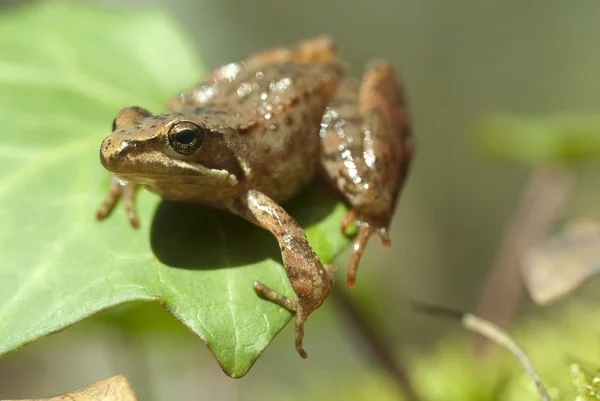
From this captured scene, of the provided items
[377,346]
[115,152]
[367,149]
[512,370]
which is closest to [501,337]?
[377,346]

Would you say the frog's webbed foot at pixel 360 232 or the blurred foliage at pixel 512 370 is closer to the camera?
the blurred foliage at pixel 512 370

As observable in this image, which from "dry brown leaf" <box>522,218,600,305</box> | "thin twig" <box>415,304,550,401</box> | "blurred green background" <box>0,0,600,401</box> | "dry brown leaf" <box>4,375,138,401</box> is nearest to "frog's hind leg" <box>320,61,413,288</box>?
"thin twig" <box>415,304,550,401</box>

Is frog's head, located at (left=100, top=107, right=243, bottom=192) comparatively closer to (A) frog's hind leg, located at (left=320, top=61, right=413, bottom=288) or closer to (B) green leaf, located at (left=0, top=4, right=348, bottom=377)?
(B) green leaf, located at (left=0, top=4, right=348, bottom=377)

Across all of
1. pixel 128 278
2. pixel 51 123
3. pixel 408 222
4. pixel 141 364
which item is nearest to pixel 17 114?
pixel 51 123

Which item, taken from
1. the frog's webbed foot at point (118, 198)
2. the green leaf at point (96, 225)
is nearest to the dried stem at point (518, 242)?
the green leaf at point (96, 225)

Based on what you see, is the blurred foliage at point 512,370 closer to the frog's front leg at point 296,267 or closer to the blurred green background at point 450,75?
the frog's front leg at point 296,267

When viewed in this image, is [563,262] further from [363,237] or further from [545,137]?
[545,137]
